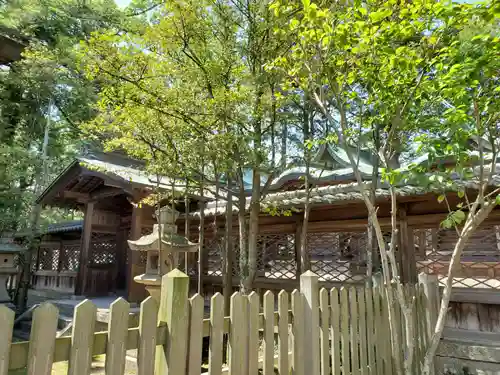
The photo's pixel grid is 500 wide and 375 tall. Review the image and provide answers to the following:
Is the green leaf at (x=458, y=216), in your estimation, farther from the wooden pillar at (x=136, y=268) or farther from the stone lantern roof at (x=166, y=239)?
the wooden pillar at (x=136, y=268)

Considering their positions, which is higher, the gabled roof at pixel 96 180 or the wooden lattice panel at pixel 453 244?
the gabled roof at pixel 96 180

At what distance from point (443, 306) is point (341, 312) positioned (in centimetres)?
77

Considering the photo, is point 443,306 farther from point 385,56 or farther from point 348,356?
point 385,56

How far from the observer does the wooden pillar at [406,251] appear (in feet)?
21.5

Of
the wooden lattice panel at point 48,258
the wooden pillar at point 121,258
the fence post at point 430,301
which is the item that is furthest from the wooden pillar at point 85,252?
the fence post at point 430,301

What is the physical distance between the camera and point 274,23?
179 inches

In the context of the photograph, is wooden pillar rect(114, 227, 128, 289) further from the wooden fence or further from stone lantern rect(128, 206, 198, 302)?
the wooden fence

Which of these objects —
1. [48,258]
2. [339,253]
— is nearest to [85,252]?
[48,258]

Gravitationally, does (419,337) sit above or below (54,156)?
below

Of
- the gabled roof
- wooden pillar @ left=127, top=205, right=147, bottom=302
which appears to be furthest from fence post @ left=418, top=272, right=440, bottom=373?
wooden pillar @ left=127, top=205, right=147, bottom=302

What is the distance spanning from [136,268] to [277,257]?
12.1 ft

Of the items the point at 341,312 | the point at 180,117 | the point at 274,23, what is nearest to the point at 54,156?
the point at 180,117

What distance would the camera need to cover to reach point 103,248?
1167 cm

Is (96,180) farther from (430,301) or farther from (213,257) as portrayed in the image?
(430,301)
